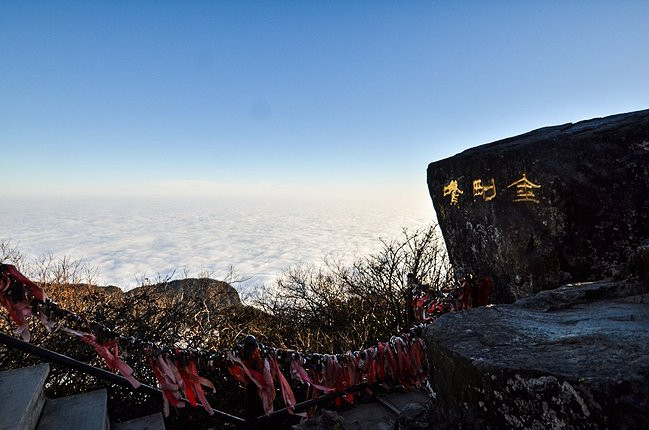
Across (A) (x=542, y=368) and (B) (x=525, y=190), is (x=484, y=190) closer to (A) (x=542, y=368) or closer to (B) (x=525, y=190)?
(B) (x=525, y=190)

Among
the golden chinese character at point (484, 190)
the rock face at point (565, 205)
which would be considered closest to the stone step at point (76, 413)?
the rock face at point (565, 205)

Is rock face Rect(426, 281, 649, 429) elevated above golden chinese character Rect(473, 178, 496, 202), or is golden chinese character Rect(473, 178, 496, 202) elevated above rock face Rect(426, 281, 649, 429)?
golden chinese character Rect(473, 178, 496, 202)

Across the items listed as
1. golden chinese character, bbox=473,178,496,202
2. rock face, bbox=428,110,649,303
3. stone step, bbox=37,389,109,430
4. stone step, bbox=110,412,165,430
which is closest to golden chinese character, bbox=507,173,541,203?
rock face, bbox=428,110,649,303

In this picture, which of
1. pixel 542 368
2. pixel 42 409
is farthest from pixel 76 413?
pixel 542 368

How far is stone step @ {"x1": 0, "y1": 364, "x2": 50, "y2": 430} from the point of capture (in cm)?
218

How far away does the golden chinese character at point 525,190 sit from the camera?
3859mm

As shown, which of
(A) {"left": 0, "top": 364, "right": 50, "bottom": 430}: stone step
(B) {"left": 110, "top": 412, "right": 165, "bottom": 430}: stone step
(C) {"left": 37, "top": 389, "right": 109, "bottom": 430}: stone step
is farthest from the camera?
(B) {"left": 110, "top": 412, "right": 165, "bottom": 430}: stone step

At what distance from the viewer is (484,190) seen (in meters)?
4.35

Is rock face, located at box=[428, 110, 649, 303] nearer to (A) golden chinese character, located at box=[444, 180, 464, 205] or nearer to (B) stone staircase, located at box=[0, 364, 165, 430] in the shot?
(A) golden chinese character, located at box=[444, 180, 464, 205]

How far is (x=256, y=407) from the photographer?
7.83ft

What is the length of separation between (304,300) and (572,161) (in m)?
8.86

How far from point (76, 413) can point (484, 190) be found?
4.35 meters

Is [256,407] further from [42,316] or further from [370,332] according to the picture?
[370,332]

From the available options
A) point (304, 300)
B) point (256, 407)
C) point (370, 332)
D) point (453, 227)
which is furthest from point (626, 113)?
point (304, 300)
